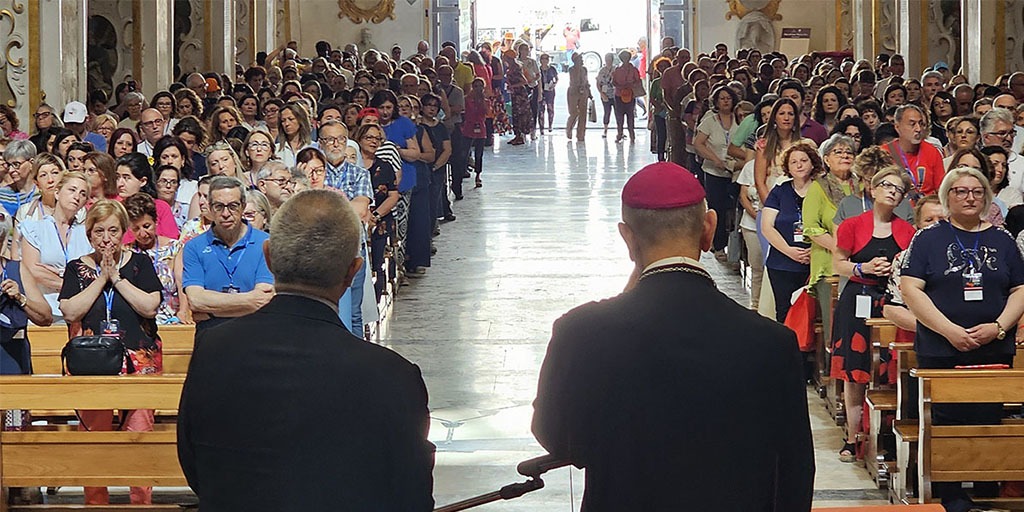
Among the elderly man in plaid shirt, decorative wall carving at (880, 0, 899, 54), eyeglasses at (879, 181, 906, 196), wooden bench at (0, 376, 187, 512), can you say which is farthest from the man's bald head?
decorative wall carving at (880, 0, 899, 54)

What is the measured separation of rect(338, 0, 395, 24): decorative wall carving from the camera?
3378 centimetres

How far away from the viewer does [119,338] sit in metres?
7.29

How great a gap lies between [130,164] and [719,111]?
24.0 ft

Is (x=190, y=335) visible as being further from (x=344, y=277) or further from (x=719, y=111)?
(x=719, y=111)

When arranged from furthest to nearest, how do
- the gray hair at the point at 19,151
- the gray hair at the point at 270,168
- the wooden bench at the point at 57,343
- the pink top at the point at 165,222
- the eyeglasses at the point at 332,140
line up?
the eyeglasses at the point at 332,140, the gray hair at the point at 19,151, the pink top at the point at 165,222, the gray hair at the point at 270,168, the wooden bench at the point at 57,343

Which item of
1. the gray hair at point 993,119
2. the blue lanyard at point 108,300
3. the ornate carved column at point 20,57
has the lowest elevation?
the blue lanyard at point 108,300

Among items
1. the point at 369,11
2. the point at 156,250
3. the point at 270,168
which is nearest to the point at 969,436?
the point at 156,250

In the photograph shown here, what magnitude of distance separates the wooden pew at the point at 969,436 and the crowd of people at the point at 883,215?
0.25 metres

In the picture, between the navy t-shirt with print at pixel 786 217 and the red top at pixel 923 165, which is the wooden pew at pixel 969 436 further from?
the red top at pixel 923 165

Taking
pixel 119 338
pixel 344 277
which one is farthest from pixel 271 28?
pixel 344 277

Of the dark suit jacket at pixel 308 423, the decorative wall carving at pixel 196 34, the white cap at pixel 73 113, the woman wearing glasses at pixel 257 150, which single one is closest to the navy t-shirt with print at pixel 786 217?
the woman wearing glasses at pixel 257 150

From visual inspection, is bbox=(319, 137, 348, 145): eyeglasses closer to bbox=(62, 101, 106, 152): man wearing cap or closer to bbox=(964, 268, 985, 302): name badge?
bbox=(62, 101, 106, 152): man wearing cap

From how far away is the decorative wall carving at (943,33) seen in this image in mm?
23156

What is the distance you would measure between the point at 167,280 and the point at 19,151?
300 cm
